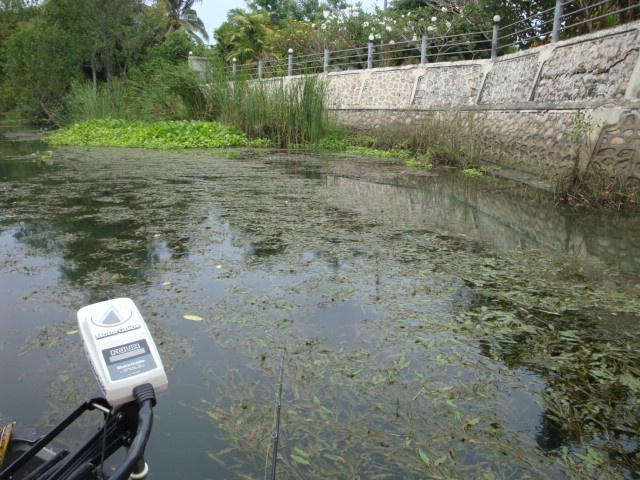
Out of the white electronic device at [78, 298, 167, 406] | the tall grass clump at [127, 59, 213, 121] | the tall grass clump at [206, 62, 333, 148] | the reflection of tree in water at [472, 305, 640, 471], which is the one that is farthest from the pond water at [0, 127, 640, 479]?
the tall grass clump at [127, 59, 213, 121]

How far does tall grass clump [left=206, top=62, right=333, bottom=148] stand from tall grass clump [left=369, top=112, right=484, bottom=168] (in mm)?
1685

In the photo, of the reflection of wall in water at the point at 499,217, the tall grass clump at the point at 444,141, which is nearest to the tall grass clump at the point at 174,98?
the tall grass clump at the point at 444,141

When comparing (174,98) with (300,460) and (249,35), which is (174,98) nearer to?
(249,35)

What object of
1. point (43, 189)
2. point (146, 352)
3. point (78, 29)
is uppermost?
point (78, 29)

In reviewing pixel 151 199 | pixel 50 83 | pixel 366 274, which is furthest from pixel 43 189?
pixel 50 83

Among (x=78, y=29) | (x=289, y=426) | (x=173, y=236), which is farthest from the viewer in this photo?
(x=78, y=29)

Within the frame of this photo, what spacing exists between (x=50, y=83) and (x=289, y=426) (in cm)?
2410

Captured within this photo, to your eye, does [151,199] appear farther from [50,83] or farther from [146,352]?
[50,83]

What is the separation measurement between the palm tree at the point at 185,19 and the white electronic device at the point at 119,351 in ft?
106

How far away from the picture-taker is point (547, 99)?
8.70 meters

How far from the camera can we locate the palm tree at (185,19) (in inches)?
1224

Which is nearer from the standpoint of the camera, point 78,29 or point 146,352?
point 146,352

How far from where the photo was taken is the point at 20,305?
2.92 metres

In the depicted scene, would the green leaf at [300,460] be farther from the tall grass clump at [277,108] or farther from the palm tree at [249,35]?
the palm tree at [249,35]
